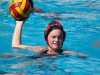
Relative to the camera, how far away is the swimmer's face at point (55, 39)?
6.25m

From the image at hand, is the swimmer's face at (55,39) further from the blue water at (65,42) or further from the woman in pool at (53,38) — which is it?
the blue water at (65,42)

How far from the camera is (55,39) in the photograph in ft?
20.5

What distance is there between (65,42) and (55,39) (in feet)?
9.14

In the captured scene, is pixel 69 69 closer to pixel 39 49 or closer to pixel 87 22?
pixel 39 49

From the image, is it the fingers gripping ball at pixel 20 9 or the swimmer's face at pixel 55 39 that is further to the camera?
the fingers gripping ball at pixel 20 9

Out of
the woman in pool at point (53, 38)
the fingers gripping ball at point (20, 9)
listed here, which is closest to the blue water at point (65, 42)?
the woman in pool at point (53, 38)

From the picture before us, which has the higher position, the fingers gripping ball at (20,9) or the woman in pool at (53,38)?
the fingers gripping ball at (20,9)

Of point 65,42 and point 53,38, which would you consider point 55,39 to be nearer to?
point 53,38

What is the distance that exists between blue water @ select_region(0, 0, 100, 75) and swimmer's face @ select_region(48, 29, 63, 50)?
23 centimetres

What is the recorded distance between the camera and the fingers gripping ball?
21.9 ft

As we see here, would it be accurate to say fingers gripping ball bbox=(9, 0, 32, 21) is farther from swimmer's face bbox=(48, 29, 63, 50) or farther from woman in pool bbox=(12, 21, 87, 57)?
swimmer's face bbox=(48, 29, 63, 50)

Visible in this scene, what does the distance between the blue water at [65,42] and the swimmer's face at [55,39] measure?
232 millimetres

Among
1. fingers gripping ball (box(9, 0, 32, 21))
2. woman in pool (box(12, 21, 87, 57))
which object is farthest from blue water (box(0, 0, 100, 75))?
fingers gripping ball (box(9, 0, 32, 21))

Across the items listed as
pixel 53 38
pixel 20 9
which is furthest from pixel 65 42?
pixel 53 38
